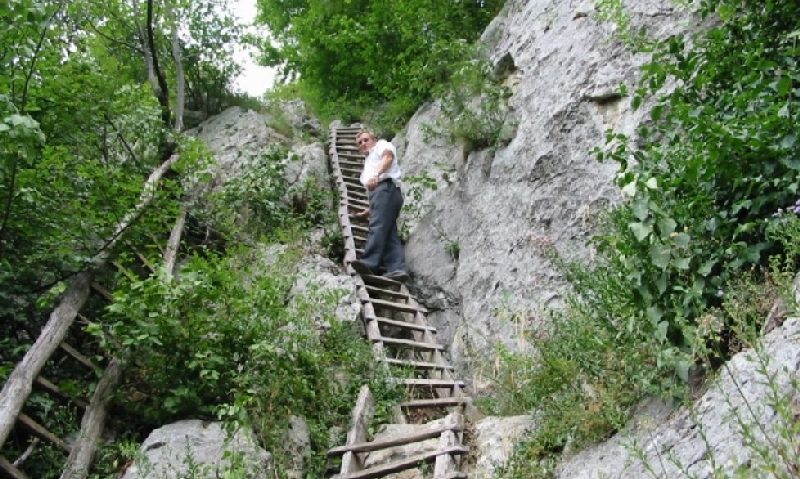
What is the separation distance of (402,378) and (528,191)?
2691mm

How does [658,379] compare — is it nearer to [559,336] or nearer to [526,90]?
[559,336]

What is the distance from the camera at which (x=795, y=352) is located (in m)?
2.63

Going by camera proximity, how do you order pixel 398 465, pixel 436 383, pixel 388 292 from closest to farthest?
pixel 398 465 → pixel 436 383 → pixel 388 292

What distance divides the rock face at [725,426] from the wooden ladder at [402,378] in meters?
1.35

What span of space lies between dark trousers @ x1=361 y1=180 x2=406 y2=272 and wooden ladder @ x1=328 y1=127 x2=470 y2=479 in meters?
0.23

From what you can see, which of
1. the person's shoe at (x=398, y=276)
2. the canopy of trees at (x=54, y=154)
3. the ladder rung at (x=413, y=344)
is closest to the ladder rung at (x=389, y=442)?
the ladder rung at (x=413, y=344)

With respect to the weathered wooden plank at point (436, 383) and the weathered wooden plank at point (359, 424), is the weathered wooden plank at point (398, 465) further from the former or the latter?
the weathered wooden plank at point (436, 383)

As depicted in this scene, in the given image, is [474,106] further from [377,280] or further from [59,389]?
[59,389]

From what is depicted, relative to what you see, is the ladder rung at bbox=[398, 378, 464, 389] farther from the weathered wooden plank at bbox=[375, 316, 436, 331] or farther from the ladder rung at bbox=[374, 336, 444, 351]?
the weathered wooden plank at bbox=[375, 316, 436, 331]

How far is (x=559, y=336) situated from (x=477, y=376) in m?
1.30

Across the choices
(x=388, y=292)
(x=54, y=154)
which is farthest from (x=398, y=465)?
(x=54, y=154)

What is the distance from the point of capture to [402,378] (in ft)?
18.1

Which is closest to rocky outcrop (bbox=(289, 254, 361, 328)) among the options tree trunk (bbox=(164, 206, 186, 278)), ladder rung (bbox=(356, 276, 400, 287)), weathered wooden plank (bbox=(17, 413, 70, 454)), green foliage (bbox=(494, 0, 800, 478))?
ladder rung (bbox=(356, 276, 400, 287))

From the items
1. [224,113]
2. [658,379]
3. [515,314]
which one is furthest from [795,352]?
[224,113]
